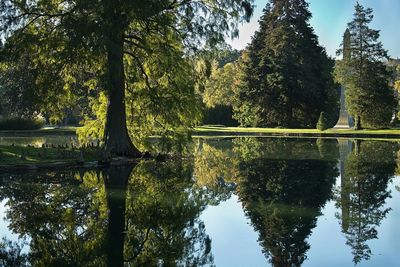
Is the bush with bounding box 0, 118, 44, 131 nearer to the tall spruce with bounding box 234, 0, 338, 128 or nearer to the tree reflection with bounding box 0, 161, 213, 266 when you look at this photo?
A: the tall spruce with bounding box 234, 0, 338, 128

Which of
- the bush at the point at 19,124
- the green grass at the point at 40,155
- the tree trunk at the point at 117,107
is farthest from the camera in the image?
the bush at the point at 19,124

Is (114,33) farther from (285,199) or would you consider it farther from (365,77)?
(365,77)

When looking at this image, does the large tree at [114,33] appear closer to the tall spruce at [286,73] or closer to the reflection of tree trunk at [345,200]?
the reflection of tree trunk at [345,200]

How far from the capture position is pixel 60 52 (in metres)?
21.1

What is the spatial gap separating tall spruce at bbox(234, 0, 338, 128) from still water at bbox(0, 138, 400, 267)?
124 feet

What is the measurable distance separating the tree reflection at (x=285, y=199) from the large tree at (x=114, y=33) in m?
6.50

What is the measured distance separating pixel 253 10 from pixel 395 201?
1523 cm

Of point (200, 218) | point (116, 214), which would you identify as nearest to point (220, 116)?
point (200, 218)

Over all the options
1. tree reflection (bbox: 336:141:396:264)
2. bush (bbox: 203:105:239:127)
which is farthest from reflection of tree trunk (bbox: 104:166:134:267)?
bush (bbox: 203:105:239:127)

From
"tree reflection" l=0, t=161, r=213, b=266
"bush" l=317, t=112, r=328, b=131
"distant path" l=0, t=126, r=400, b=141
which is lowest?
"tree reflection" l=0, t=161, r=213, b=266

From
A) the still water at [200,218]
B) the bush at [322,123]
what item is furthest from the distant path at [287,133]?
the still water at [200,218]

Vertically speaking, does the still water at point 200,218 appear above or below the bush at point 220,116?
below

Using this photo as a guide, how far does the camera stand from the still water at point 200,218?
7.54m

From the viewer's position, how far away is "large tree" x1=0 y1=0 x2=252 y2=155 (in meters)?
20.2
